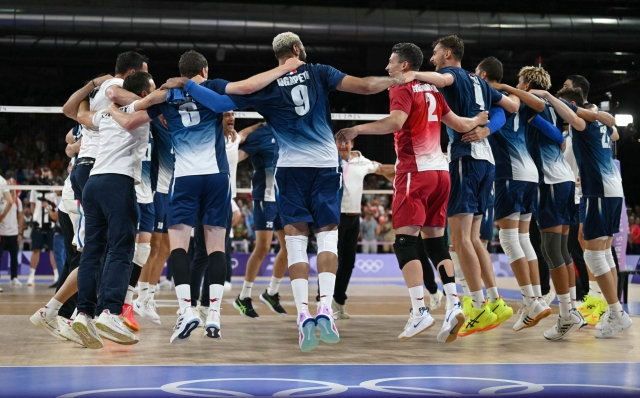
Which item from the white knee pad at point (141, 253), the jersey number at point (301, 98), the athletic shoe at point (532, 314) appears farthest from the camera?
the white knee pad at point (141, 253)

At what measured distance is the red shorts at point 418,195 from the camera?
5.52 meters

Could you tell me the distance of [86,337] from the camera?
199 inches

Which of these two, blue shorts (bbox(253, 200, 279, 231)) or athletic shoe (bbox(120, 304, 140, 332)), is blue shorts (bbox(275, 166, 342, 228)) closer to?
athletic shoe (bbox(120, 304, 140, 332))

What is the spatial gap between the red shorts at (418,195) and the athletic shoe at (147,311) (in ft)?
8.71

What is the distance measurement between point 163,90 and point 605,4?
21870mm

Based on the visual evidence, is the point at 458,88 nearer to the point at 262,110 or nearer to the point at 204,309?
the point at 262,110

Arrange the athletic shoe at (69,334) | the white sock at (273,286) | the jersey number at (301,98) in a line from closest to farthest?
the jersey number at (301,98), the athletic shoe at (69,334), the white sock at (273,286)

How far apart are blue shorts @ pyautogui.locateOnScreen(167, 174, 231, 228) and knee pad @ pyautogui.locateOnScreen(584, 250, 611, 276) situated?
326 centimetres

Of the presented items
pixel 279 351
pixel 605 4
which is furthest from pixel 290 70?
pixel 605 4

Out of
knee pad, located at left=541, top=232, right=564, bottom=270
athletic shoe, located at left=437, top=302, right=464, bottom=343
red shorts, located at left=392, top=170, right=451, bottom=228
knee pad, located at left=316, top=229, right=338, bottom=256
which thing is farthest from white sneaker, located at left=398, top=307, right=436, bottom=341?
knee pad, located at left=541, top=232, right=564, bottom=270

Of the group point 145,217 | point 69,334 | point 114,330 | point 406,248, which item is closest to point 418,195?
point 406,248

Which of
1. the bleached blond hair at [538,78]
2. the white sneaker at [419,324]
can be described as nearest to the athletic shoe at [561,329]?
the white sneaker at [419,324]

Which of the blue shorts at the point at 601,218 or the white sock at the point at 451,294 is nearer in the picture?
the white sock at the point at 451,294

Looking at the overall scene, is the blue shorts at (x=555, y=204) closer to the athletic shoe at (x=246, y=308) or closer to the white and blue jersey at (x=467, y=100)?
the white and blue jersey at (x=467, y=100)
